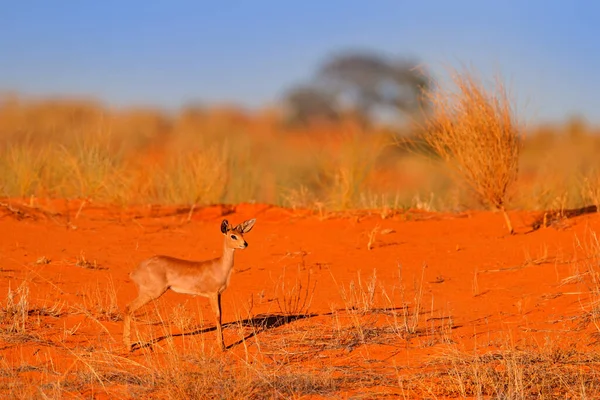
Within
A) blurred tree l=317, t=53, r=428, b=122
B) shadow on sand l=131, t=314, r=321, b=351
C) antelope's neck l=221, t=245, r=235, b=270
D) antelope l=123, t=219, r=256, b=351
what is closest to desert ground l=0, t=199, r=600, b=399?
shadow on sand l=131, t=314, r=321, b=351

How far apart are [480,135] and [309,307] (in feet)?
14.4

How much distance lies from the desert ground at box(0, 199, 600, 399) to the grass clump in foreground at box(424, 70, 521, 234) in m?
0.73

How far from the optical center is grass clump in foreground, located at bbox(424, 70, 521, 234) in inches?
488

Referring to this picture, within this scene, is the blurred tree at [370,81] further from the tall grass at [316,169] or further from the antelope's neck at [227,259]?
the antelope's neck at [227,259]

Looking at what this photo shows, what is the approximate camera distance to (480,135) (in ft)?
40.8

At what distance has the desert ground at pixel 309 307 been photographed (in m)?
6.57

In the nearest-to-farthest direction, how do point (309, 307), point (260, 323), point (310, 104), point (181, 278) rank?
point (181, 278) < point (260, 323) < point (309, 307) < point (310, 104)

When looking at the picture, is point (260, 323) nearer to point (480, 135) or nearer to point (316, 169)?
point (480, 135)

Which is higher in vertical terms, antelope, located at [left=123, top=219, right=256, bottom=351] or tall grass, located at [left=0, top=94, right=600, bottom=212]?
tall grass, located at [left=0, top=94, right=600, bottom=212]

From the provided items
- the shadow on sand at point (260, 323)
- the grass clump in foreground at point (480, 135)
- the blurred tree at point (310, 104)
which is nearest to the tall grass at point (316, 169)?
the grass clump in foreground at point (480, 135)

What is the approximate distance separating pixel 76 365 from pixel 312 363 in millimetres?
1880

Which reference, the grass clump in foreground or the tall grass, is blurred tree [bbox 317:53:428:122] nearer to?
the tall grass

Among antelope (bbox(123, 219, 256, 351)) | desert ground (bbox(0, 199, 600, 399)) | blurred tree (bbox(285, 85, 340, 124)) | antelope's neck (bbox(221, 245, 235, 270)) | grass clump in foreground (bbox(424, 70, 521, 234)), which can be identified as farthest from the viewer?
blurred tree (bbox(285, 85, 340, 124))

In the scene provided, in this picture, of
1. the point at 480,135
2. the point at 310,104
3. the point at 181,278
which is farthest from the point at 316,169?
the point at 310,104
